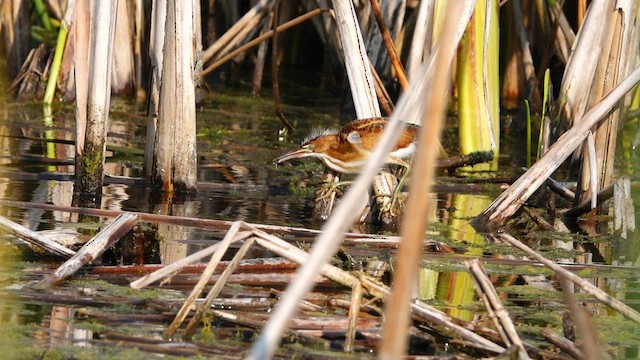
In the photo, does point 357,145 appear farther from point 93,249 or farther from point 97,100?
point 93,249

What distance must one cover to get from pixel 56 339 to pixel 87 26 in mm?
2682

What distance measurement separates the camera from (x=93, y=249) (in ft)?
13.0

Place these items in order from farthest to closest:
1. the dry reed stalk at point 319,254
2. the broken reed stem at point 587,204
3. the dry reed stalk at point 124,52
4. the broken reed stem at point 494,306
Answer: the dry reed stalk at point 124,52, the broken reed stem at point 587,204, the broken reed stem at point 494,306, the dry reed stalk at point 319,254

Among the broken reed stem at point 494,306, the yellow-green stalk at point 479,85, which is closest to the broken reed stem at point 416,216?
the broken reed stem at point 494,306

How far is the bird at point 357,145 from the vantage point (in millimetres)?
5297

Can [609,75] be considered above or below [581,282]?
above

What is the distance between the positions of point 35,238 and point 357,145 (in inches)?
73.3

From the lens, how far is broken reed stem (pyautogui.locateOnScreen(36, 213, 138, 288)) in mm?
3824

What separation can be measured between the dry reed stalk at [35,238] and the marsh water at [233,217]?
8cm

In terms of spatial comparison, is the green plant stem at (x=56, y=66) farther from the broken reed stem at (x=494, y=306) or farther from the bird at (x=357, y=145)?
the broken reed stem at (x=494, y=306)

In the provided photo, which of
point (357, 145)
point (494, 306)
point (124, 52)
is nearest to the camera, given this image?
point (494, 306)

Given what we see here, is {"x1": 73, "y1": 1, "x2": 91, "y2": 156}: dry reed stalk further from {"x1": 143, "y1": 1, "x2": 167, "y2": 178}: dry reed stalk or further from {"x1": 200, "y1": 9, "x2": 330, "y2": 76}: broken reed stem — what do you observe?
{"x1": 200, "y1": 9, "x2": 330, "y2": 76}: broken reed stem

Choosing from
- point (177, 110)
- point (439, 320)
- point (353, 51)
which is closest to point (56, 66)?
point (177, 110)

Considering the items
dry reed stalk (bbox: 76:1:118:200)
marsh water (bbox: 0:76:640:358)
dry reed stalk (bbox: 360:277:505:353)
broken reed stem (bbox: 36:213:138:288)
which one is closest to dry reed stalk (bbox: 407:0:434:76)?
marsh water (bbox: 0:76:640:358)
